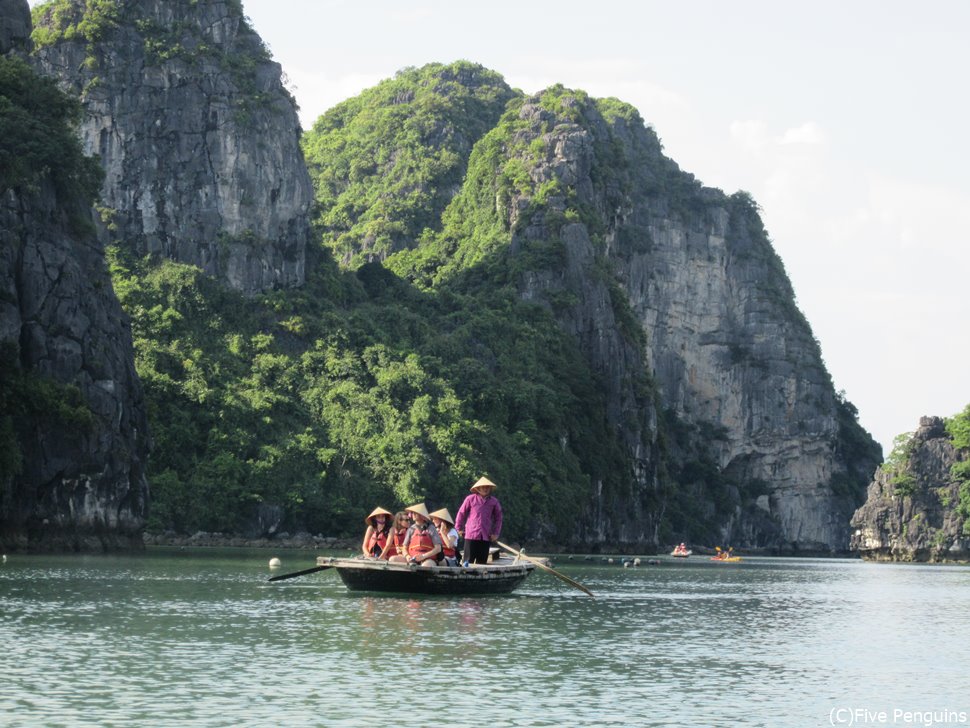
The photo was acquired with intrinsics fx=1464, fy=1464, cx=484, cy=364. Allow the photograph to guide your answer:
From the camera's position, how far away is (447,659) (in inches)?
883

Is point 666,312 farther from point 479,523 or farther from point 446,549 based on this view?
point 446,549

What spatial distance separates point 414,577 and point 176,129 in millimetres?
74010

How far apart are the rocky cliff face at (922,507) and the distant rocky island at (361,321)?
1830 centimetres

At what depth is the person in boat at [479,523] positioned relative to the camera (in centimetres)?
3541

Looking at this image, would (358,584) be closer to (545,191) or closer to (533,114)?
(545,191)

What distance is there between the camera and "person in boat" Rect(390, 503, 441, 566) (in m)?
33.9

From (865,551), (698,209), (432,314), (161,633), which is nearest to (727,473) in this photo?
(698,209)

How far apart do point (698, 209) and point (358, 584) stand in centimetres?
12797

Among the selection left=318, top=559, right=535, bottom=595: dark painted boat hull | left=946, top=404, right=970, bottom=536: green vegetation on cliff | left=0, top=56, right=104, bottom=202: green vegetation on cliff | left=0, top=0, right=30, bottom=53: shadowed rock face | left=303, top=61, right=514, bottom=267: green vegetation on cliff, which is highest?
left=303, top=61, right=514, bottom=267: green vegetation on cliff

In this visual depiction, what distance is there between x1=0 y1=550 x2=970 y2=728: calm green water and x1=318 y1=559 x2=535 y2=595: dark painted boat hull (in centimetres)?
39

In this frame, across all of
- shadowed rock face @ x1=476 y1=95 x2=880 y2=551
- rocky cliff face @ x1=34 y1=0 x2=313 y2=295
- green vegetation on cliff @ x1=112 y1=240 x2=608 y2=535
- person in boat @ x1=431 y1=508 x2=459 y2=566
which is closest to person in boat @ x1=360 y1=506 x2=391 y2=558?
person in boat @ x1=431 y1=508 x2=459 y2=566

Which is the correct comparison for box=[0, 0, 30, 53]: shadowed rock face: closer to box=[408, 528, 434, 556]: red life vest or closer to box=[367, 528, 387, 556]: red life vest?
box=[367, 528, 387, 556]: red life vest

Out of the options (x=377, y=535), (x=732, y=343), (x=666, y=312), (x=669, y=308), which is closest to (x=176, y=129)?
(x=666, y=312)

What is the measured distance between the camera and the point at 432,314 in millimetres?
115750
